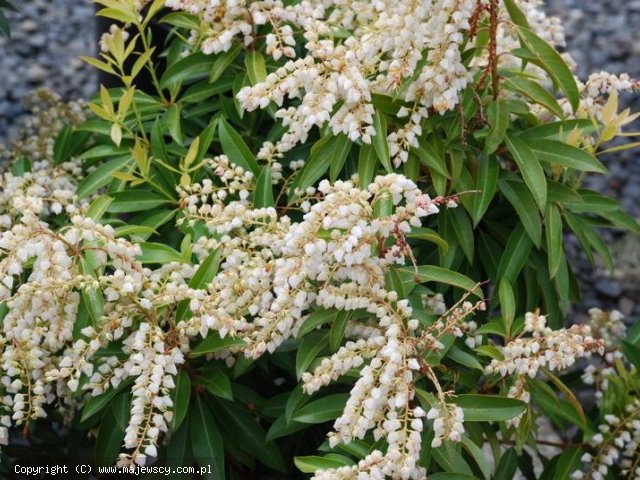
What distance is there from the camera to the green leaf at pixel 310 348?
7.03 feet

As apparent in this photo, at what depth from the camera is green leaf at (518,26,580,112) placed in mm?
2301

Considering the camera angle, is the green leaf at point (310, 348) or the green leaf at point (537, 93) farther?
the green leaf at point (537, 93)

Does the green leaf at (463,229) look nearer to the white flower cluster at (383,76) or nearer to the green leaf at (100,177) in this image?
the white flower cluster at (383,76)

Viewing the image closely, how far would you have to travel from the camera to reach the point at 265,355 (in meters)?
2.49

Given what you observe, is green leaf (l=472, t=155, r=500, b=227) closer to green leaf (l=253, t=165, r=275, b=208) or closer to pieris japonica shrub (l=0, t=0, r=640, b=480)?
pieris japonica shrub (l=0, t=0, r=640, b=480)

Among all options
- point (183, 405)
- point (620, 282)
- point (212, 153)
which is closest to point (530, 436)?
point (183, 405)

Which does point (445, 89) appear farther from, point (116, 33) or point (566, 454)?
point (566, 454)

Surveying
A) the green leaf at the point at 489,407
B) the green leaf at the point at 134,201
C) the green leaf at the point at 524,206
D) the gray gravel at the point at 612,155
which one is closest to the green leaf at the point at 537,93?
the green leaf at the point at 524,206

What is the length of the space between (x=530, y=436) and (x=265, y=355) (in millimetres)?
728

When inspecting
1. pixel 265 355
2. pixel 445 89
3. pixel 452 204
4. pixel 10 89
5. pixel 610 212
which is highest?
pixel 445 89

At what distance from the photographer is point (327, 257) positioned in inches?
77.7

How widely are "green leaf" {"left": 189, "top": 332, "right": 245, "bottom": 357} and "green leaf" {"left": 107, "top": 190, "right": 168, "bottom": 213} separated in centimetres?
50

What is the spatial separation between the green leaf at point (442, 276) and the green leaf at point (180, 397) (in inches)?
22.8

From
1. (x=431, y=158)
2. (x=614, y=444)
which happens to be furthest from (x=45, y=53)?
(x=614, y=444)
